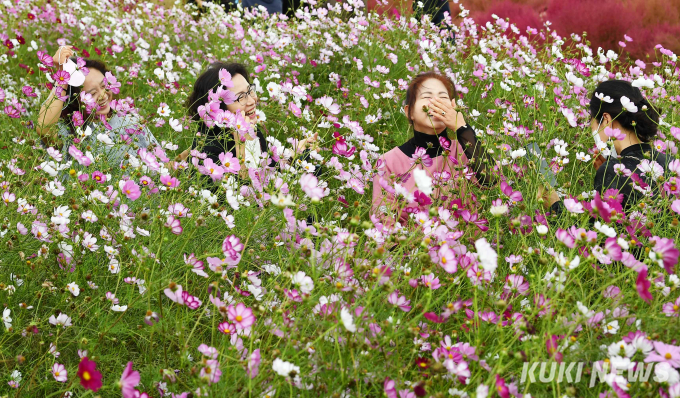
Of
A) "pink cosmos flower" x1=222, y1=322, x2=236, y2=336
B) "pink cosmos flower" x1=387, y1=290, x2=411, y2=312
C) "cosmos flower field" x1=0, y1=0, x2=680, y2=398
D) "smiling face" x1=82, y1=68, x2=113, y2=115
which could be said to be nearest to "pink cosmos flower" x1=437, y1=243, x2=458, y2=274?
"cosmos flower field" x1=0, y1=0, x2=680, y2=398

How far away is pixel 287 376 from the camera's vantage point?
3.58ft

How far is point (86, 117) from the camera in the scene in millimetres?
2486

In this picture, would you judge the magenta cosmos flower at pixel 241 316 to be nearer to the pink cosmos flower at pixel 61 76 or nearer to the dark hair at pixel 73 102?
the pink cosmos flower at pixel 61 76

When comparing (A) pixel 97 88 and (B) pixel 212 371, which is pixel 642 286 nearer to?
(B) pixel 212 371

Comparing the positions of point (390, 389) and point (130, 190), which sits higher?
point (390, 389)

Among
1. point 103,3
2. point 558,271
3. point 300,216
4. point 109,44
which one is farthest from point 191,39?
point 558,271

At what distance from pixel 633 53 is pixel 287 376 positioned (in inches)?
213

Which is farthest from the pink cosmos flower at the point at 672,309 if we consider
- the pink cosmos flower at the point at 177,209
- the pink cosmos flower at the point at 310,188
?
the pink cosmos flower at the point at 177,209

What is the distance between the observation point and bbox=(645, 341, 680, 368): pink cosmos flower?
1086 millimetres

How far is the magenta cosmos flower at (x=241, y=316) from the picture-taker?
1213mm

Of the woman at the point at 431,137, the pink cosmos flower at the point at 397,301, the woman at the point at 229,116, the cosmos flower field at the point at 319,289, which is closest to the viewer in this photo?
the cosmos flower field at the point at 319,289

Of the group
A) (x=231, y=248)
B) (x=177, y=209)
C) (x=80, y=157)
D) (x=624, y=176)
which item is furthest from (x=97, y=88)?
(x=624, y=176)

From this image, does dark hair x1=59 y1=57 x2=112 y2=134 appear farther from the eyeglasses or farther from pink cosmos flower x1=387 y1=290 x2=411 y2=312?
pink cosmos flower x1=387 y1=290 x2=411 y2=312

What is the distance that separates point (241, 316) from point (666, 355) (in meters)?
0.81
